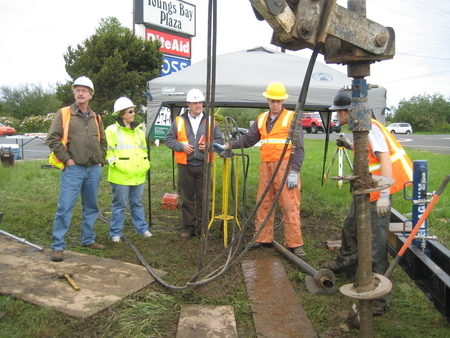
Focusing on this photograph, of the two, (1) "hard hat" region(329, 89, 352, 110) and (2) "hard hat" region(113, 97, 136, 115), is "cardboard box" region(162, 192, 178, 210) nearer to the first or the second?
(2) "hard hat" region(113, 97, 136, 115)

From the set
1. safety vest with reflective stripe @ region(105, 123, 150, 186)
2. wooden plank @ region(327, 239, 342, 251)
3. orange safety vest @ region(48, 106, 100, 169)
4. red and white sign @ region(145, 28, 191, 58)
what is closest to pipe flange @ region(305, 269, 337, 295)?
wooden plank @ region(327, 239, 342, 251)

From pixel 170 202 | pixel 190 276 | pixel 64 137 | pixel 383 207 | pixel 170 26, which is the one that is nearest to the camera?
pixel 383 207

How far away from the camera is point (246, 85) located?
20.0 ft

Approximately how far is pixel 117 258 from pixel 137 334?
180 centimetres

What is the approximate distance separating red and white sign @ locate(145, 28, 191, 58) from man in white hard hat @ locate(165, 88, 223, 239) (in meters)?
16.7

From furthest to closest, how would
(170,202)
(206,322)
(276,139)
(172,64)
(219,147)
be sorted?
(172,64)
(170,202)
(219,147)
(276,139)
(206,322)

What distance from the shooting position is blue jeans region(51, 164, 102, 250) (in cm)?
456

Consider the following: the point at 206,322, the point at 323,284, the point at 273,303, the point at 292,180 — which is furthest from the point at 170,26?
the point at 206,322

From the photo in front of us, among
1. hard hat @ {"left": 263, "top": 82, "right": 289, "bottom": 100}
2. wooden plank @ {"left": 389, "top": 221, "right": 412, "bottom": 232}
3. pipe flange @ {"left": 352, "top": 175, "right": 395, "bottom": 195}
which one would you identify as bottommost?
wooden plank @ {"left": 389, "top": 221, "right": 412, "bottom": 232}

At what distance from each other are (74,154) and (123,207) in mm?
1007

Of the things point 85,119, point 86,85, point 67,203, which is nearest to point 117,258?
point 67,203

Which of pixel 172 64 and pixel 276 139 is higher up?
pixel 172 64

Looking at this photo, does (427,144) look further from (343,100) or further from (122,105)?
(343,100)

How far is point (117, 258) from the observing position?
474 cm
